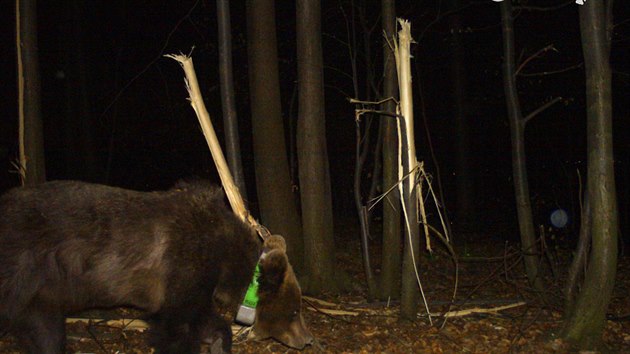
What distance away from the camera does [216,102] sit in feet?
86.4

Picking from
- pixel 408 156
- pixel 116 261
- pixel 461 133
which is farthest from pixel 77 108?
pixel 116 261

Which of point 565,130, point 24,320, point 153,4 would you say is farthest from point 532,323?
point 153,4

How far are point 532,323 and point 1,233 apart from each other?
6.54 metres

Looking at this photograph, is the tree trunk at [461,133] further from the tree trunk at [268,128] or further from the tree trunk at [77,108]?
the tree trunk at [268,128]

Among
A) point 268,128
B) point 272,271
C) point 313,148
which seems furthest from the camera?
point 268,128

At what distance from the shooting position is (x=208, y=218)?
661 centimetres

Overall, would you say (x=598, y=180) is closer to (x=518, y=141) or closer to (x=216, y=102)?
(x=518, y=141)

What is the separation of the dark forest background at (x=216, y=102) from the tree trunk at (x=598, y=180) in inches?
571

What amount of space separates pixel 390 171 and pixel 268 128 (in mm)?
2121

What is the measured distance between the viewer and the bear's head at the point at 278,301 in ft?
21.9

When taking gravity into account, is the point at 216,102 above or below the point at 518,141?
above

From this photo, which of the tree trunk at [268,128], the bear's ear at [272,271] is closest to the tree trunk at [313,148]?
the tree trunk at [268,128]

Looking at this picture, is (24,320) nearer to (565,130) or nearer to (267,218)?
(267,218)

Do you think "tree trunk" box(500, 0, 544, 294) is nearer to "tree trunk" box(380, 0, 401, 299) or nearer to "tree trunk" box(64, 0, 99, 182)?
"tree trunk" box(380, 0, 401, 299)
